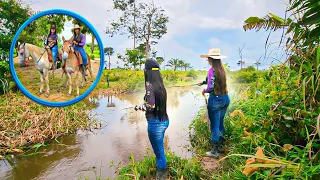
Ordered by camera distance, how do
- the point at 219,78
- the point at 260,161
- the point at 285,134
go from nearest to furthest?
the point at 260,161 → the point at 285,134 → the point at 219,78

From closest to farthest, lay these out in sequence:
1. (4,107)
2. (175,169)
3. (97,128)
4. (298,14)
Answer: (298,14), (175,169), (4,107), (97,128)

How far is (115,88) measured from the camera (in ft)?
45.8

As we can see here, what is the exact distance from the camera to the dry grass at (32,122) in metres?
5.14

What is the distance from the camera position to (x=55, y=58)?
2148mm

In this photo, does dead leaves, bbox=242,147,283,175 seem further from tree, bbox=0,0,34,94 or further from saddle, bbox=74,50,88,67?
tree, bbox=0,0,34,94

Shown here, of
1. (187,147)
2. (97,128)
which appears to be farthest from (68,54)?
(97,128)

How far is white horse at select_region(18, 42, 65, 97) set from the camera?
214cm

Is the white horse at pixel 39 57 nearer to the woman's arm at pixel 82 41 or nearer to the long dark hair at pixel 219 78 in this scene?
the woman's arm at pixel 82 41

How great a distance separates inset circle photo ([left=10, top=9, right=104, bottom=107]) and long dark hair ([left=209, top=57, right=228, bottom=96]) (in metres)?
1.86

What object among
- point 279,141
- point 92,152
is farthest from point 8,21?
point 279,141

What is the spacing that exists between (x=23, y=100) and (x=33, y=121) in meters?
1.25

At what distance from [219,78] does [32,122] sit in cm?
418

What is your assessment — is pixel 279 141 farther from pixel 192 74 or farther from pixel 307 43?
pixel 192 74

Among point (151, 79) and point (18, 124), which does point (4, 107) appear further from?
point (151, 79)
